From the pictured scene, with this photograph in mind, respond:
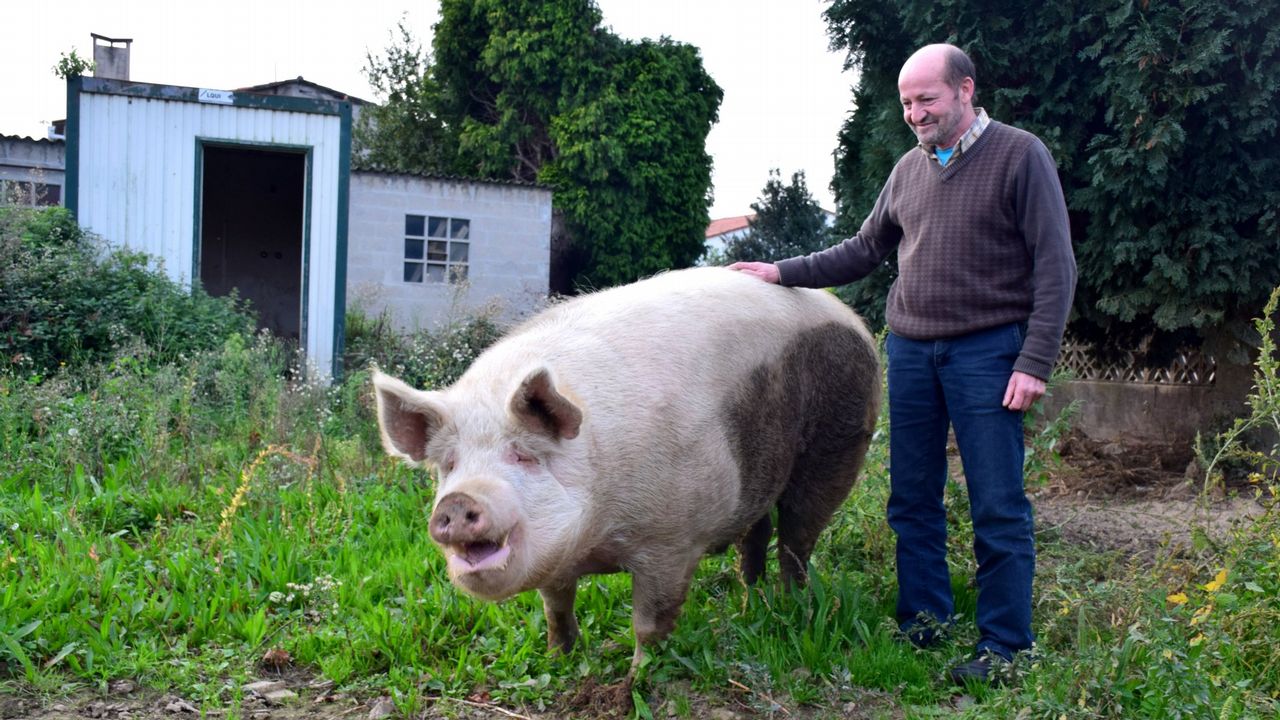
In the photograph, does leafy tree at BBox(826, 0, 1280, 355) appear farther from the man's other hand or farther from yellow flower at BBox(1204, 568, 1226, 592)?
yellow flower at BBox(1204, 568, 1226, 592)

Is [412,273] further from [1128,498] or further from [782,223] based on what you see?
[1128,498]

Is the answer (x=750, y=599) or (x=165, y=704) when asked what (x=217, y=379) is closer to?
(x=165, y=704)

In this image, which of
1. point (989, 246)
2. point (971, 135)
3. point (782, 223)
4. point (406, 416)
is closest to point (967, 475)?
point (989, 246)

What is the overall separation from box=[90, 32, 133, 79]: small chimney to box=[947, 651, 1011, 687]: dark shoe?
18637mm

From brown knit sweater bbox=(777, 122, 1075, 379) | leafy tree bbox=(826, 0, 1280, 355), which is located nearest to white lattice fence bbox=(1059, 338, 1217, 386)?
leafy tree bbox=(826, 0, 1280, 355)

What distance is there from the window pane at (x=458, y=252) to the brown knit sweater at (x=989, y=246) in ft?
48.9

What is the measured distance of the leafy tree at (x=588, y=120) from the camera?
2202 cm

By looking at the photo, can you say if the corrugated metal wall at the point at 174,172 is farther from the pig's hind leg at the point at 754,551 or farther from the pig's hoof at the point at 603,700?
the pig's hoof at the point at 603,700

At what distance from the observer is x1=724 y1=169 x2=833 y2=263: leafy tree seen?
21719 millimetres

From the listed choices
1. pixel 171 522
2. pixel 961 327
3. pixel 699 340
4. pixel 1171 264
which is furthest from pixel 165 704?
pixel 1171 264

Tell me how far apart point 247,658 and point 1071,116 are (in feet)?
20.3

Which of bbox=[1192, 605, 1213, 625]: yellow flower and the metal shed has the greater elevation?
the metal shed

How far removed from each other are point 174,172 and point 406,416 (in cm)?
892

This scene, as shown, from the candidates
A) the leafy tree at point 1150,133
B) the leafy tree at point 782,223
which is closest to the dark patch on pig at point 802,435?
the leafy tree at point 1150,133
